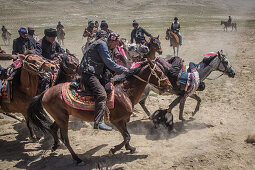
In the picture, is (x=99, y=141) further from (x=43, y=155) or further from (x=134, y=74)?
(x=134, y=74)

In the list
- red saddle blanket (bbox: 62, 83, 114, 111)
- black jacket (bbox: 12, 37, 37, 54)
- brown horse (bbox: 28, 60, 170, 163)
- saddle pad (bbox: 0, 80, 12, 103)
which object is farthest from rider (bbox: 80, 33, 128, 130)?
black jacket (bbox: 12, 37, 37, 54)

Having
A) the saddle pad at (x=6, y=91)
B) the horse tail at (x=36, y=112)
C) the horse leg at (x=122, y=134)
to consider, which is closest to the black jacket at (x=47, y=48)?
the saddle pad at (x=6, y=91)

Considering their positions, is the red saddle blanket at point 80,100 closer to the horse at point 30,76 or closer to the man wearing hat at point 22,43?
the horse at point 30,76

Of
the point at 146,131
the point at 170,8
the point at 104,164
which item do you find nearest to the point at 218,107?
the point at 146,131

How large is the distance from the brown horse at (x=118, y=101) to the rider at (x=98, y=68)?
39 cm

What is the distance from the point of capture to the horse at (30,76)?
5.46 meters

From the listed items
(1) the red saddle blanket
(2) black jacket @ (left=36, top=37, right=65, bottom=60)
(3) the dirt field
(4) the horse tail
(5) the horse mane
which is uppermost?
(2) black jacket @ (left=36, top=37, right=65, bottom=60)

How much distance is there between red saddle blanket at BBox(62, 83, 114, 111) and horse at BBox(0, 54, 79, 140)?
930mm

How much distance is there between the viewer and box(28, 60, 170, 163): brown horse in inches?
197

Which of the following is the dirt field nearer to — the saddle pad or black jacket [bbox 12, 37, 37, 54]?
the saddle pad

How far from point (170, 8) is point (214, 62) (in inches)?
2983

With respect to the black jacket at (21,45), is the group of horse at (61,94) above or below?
below

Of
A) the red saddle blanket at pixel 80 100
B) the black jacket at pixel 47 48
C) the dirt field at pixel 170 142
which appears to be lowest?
the dirt field at pixel 170 142

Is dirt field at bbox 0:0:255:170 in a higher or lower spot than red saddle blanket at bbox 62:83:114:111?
lower
